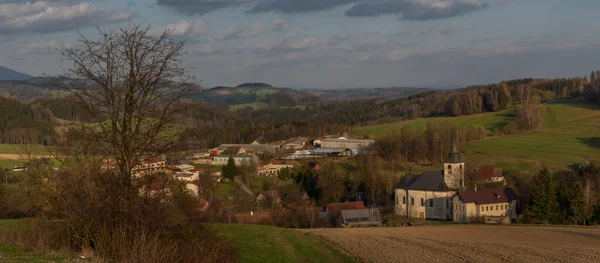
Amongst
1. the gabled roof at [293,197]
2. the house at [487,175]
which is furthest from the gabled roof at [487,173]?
the gabled roof at [293,197]

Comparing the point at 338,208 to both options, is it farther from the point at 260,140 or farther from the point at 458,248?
the point at 260,140

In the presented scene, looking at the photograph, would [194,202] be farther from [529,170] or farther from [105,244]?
[529,170]

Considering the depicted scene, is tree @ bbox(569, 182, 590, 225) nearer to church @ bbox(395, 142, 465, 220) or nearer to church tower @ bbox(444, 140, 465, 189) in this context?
church @ bbox(395, 142, 465, 220)

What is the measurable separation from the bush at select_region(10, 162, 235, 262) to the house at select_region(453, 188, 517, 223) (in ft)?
120

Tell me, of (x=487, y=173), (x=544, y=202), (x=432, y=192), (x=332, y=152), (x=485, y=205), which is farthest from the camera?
(x=332, y=152)

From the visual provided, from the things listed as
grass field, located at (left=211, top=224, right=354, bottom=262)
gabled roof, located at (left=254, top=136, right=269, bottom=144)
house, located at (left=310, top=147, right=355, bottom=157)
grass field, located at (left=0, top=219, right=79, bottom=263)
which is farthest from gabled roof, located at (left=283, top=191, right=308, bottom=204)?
gabled roof, located at (left=254, top=136, right=269, bottom=144)

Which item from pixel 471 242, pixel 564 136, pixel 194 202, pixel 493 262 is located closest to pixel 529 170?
pixel 564 136

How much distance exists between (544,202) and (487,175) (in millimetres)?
16391

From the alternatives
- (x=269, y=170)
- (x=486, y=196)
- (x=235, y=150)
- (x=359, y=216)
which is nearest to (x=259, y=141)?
(x=235, y=150)

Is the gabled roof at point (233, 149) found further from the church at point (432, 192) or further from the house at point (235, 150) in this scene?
the church at point (432, 192)

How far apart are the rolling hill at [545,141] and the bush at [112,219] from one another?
58.2 m

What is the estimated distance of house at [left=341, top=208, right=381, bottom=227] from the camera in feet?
140

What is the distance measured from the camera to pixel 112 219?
539 inches

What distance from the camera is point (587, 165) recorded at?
59.6 meters
